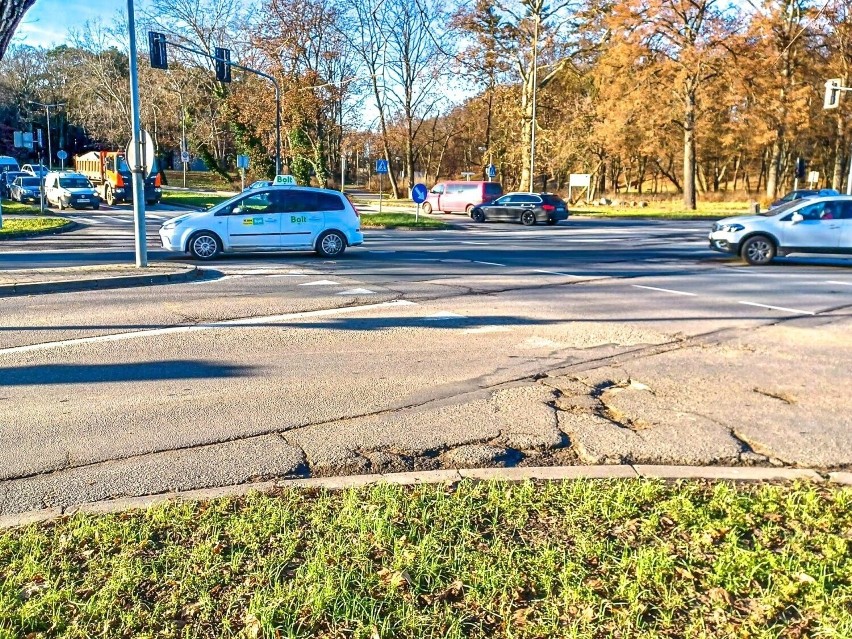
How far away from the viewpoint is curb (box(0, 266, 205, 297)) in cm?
1181

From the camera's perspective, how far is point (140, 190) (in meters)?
14.5

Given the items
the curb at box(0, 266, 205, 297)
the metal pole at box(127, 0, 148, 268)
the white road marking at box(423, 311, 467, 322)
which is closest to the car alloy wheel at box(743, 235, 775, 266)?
the white road marking at box(423, 311, 467, 322)

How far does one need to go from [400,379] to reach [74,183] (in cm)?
3786

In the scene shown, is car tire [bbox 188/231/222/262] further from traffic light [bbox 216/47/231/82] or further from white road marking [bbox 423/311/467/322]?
traffic light [bbox 216/47/231/82]

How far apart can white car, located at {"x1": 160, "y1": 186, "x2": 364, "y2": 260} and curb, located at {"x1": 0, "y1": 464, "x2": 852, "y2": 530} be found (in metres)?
13.2

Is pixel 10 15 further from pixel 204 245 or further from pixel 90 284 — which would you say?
pixel 204 245

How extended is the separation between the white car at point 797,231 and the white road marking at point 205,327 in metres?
10.2

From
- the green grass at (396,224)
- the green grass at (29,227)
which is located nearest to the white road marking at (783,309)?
the green grass at (396,224)

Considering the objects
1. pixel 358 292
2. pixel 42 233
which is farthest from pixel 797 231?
pixel 42 233

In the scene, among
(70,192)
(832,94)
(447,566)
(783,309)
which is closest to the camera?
(447,566)

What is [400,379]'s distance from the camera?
7.07 metres

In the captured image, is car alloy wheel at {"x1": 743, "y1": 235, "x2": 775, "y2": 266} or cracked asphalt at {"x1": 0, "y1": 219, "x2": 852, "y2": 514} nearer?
cracked asphalt at {"x1": 0, "y1": 219, "x2": 852, "y2": 514}

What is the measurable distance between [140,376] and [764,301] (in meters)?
9.38

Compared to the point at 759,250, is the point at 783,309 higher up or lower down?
lower down
